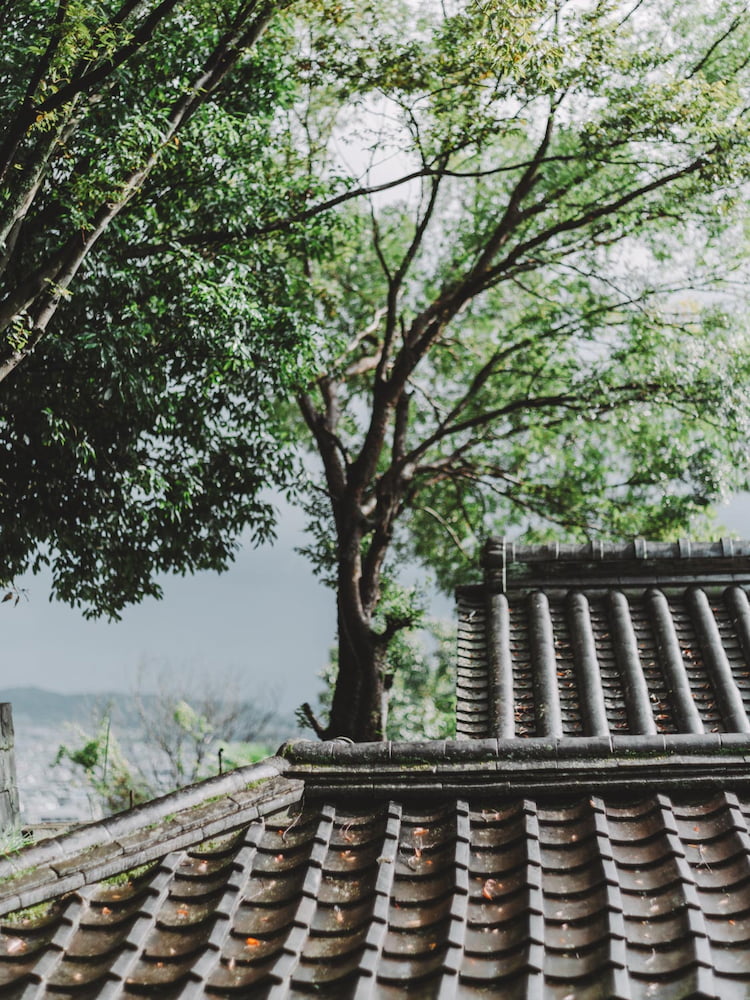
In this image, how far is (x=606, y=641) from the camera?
753 cm

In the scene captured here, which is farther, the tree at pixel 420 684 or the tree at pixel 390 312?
the tree at pixel 420 684

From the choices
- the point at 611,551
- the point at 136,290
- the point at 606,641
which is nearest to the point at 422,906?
the point at 606,641

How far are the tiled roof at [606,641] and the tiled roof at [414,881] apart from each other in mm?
2585

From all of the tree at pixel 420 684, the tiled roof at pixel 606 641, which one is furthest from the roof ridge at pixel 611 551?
the tree at pixel 420 684

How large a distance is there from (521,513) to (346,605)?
19.3ft

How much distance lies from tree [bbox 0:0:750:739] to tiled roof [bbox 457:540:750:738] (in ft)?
13.9

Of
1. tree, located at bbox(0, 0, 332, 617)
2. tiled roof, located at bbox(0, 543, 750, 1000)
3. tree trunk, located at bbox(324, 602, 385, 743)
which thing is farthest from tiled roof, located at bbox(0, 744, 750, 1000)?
tree trunk, located at bbox(324, 602, 385, 743)

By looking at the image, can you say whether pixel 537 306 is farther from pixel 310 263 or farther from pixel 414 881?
pixel 414 881

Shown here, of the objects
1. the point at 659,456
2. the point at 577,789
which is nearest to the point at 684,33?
the point at 659,456

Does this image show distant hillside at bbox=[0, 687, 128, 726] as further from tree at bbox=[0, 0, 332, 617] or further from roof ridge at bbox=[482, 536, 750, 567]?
roof ridge at bbox=[482, 536, 750, 567]

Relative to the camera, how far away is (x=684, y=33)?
12.6m

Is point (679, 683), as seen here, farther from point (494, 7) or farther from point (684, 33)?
point (684, 33)

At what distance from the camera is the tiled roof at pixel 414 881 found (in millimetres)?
3045

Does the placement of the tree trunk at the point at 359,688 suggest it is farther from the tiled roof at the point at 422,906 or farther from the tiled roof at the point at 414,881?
the tiled roof at the point at 422,906
